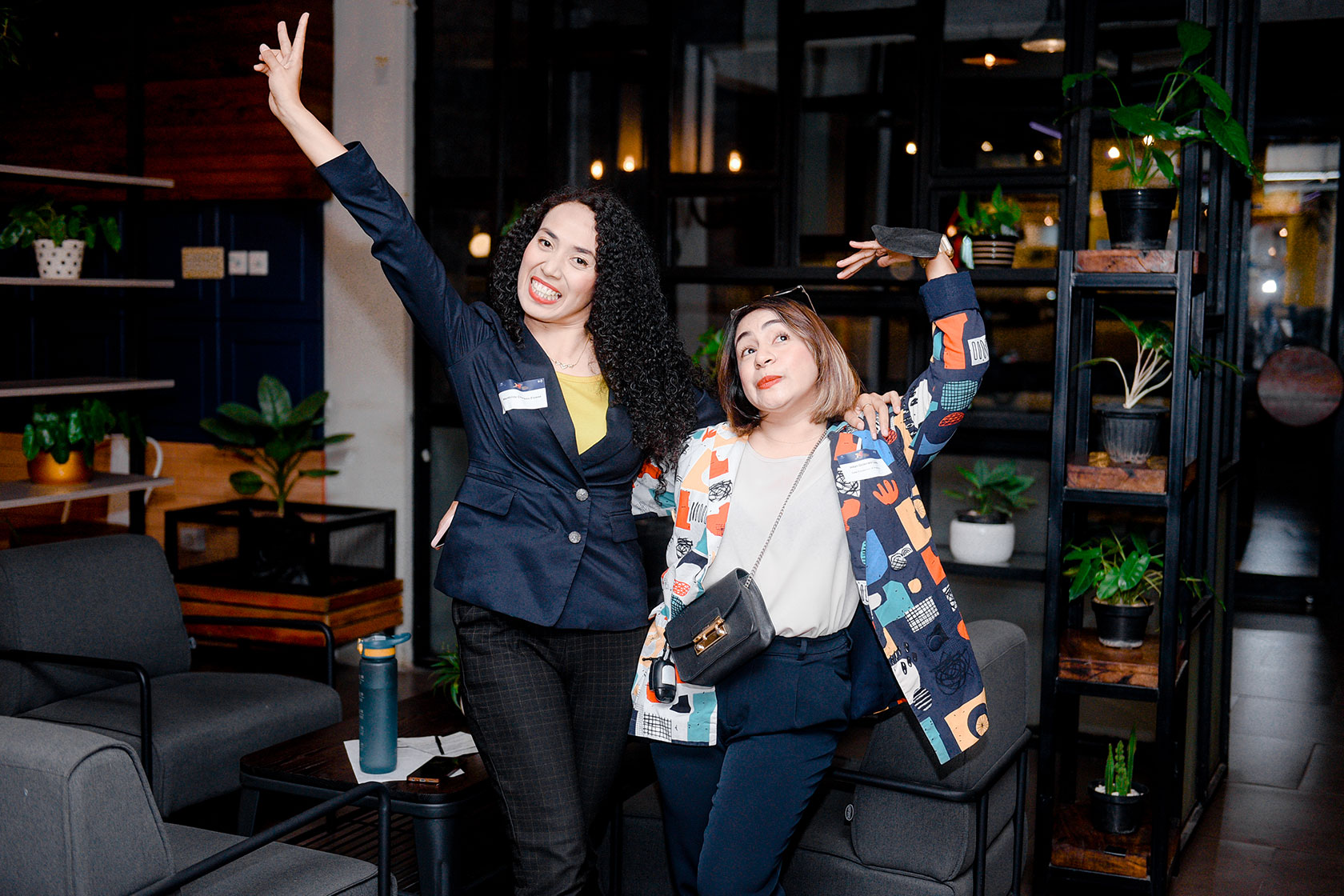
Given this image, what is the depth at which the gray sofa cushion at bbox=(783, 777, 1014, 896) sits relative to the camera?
2.53 metres

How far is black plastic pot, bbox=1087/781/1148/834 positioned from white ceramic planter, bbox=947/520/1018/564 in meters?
1.01

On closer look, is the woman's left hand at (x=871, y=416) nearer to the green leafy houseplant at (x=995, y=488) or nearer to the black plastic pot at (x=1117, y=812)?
the black plastic pot at (x=1117, y=812)

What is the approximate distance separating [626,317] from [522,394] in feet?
0.87

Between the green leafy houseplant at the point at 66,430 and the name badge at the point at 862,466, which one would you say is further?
the green leafy houseplant at the point at 66,430

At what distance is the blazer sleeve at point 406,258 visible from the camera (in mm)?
2146

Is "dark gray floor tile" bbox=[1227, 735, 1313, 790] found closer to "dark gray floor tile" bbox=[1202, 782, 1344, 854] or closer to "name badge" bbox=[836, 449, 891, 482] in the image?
"dark gray floor tile" bbox=[1202, 782, 1344, 854]

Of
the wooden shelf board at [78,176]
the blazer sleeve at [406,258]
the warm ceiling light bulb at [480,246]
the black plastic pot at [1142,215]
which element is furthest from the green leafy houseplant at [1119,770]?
the wooden shelf board at [78,176]

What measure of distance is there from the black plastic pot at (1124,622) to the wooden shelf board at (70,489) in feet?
11.1

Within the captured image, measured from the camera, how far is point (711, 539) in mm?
2293

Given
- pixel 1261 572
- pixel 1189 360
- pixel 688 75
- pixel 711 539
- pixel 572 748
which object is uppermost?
pixel 688 75

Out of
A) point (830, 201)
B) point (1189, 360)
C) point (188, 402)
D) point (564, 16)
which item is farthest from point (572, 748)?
point (188, 402)

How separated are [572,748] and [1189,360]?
6.21 feet

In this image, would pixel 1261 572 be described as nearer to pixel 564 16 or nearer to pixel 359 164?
pixel 564 16

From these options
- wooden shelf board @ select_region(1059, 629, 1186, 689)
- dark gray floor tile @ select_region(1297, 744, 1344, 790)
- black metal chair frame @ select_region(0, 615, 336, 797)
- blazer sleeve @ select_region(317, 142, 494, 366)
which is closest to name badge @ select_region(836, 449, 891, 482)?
blazer sleeve @ select_region(317, 142, 494, 366)
